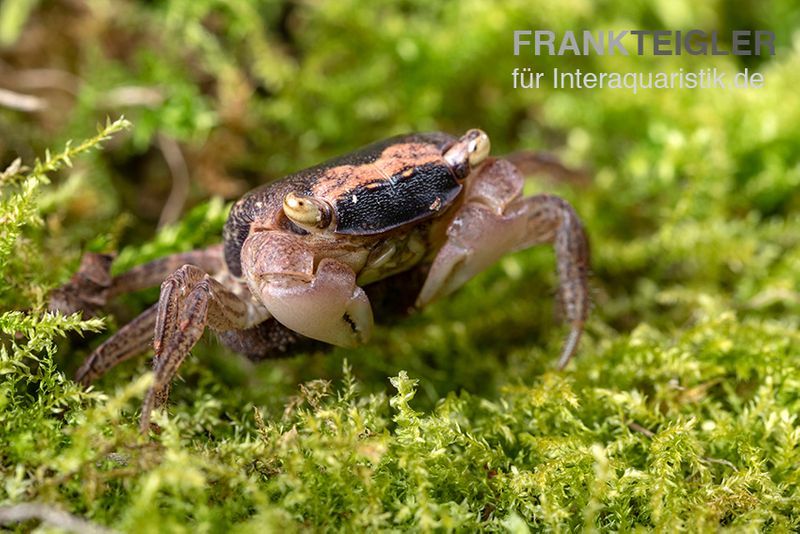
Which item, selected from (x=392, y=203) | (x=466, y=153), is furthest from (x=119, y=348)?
(x=466, y=153)

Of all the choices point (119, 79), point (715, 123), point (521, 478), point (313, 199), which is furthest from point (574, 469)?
point (119, 79)

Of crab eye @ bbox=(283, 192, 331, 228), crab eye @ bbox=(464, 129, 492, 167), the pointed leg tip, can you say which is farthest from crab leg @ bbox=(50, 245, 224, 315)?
the pointed leg tip

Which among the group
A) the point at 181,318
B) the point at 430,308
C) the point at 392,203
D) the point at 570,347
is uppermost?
the point at 392,203

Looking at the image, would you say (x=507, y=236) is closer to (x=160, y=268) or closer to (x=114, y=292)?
(x=160, y=268)

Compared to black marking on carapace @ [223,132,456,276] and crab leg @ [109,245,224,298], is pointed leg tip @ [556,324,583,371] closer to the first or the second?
black marking on carapace @ [223,132,456,276]

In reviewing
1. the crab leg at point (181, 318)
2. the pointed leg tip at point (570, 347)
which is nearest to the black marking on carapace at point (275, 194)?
the crab leg at point (181, 318)

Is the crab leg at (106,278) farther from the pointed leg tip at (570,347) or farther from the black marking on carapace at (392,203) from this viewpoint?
the pointed leg tip at (570,347)
